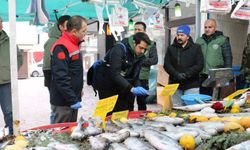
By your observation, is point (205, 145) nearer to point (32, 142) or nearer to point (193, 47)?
point (32, 142)

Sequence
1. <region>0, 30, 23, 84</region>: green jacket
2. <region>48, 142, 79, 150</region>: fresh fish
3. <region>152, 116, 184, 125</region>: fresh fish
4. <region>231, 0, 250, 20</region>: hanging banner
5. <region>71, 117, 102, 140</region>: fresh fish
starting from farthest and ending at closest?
<region>231, 0, 250, 20</region>: hanging banner, <region>0, 30, 23, 84</region>: green jacket, <region>152, 116, 184, 125</region>: fresh fish, <region>71, 117, 102, 140</region>: fresh fish, <region>48, 142, 79, 150</region>: fresh fish

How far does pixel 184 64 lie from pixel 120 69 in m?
1.15

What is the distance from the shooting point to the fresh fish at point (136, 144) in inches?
71.3

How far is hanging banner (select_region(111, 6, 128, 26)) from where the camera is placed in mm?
6551

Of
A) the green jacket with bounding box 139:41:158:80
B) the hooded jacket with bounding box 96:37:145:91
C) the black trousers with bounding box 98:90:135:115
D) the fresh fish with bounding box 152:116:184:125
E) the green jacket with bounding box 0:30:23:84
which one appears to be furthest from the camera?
the green jacket with bounding box 139:41:158:80

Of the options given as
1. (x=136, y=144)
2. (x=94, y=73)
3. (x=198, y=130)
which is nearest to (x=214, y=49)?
(x=94, y=73)

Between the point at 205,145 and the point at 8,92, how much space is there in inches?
121

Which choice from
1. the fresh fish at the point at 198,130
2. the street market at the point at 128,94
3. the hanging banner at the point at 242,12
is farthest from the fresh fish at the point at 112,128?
the hanging banner at the point at 242,12

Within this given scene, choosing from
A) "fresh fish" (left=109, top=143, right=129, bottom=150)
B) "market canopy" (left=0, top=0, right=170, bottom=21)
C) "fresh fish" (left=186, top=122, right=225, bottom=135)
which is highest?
"market canopy" (left=0, top=0, right=170, bottom=21)

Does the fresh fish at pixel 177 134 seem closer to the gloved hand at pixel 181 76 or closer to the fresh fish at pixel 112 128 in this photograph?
the fresh fish at pixel 112 128

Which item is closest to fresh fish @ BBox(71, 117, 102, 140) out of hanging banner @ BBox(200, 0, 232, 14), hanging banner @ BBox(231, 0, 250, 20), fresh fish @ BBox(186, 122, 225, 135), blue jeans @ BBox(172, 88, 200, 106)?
fresh fish @ BBox(186, 122, 225, 135)

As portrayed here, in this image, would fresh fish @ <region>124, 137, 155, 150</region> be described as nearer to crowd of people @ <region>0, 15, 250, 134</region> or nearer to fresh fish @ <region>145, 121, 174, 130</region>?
fresh fish @ <region>145, 121, 174, 130</region>

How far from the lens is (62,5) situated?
305 inches

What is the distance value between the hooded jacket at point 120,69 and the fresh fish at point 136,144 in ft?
5.33
